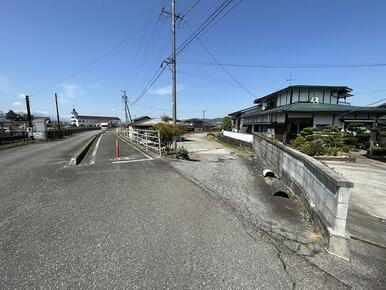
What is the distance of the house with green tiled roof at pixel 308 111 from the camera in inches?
699

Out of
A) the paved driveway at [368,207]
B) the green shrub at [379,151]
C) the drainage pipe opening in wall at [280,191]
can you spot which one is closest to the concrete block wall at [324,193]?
the drainage pipe opening in wall at [280,191]

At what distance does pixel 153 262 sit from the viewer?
279 centimetres

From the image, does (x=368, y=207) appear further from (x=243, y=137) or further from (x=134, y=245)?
(x=243, y=137)

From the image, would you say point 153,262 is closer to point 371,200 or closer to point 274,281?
point 274,281

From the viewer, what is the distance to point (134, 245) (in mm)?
3166

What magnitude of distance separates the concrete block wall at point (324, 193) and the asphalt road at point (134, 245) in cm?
66

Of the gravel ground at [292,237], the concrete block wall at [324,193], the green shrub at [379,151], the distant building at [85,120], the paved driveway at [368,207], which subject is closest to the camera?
the gravel ground at [292,237]

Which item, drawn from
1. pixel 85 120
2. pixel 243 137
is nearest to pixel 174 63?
pixel 243 137

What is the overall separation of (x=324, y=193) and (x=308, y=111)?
16.2 m

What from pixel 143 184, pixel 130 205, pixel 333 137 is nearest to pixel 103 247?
pixel 130 205

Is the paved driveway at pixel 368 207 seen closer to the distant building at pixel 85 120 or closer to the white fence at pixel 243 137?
the white fence at pixel 243 137

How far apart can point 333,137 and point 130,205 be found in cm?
1452

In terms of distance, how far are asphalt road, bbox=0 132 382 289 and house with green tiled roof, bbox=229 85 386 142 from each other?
15.3 m

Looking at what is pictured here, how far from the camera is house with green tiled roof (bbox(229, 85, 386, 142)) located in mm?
17750
